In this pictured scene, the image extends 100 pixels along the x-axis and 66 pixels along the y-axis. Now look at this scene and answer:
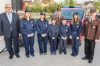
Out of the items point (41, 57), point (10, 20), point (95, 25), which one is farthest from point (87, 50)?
point (10, 20)

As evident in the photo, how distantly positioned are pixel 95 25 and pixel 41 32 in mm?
1904

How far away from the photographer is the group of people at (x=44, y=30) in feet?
13.9

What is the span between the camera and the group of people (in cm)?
424

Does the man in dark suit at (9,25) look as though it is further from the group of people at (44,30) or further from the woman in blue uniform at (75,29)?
the woman in blue uniform at (75,29)

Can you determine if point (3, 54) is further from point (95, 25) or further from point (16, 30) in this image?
point (95, 25)

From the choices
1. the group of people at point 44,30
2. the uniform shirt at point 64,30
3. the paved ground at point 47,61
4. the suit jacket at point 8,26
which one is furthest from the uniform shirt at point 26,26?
the uniform shirt at point 64,30

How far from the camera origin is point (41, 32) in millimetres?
4742

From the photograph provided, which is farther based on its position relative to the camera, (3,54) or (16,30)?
(3,54)

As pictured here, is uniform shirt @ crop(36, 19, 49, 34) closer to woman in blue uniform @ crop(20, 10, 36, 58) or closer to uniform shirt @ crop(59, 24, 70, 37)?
woman in blue uniform @ crop(20, 10, 36, 58)

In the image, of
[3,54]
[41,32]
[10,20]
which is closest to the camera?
[10,20]

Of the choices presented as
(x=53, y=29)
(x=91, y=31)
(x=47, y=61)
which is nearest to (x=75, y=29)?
(x=91, y=31)

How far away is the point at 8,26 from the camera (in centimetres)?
439

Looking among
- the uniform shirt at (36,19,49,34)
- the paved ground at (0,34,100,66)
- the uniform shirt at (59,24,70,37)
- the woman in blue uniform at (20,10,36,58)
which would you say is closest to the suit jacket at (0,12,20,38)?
the woman in blue uniform at (20,10,36,58)

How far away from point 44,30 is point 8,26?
129cm
